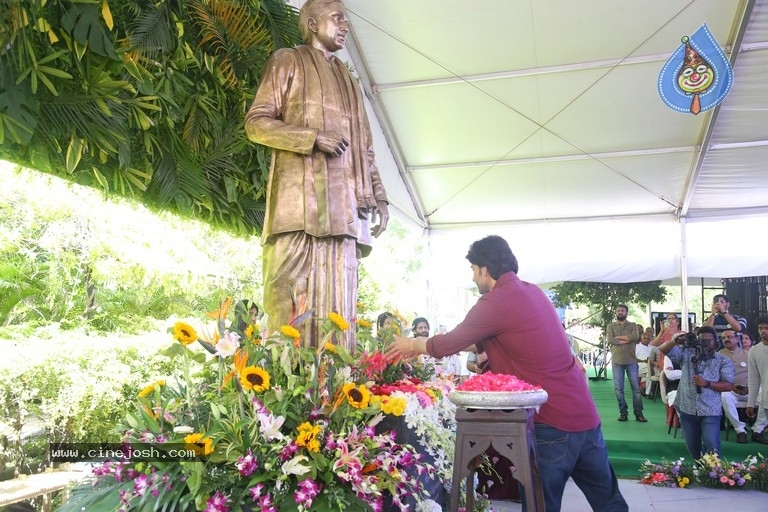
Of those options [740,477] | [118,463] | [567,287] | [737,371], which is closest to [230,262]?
[118,463]

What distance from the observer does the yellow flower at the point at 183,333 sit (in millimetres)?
2131

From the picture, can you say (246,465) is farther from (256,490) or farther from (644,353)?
(644,353)

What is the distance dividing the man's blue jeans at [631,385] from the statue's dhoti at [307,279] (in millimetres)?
8161

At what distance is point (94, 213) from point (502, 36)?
16.8 ft

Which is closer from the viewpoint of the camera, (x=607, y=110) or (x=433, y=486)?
(x=433, y=486)

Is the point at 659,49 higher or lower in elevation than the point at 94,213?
higher

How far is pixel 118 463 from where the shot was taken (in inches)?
83.2

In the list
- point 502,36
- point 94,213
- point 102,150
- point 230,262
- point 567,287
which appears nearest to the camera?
point 102,150

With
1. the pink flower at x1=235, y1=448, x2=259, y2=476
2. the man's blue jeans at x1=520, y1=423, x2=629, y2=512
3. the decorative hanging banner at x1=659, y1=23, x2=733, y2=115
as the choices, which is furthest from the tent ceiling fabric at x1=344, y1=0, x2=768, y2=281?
the pink flower at x1=235, y1=448, x2=259, y2=476

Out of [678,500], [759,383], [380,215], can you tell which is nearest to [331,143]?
[380,215]

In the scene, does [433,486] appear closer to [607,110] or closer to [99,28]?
[99,28]

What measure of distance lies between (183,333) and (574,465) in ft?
6.30

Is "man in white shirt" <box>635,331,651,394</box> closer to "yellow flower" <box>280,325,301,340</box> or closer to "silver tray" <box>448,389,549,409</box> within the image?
"silver tray" <box>448,389,549,409</box>

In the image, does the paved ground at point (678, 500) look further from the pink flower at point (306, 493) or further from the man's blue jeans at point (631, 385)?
the pink flower at point (306, 493)
